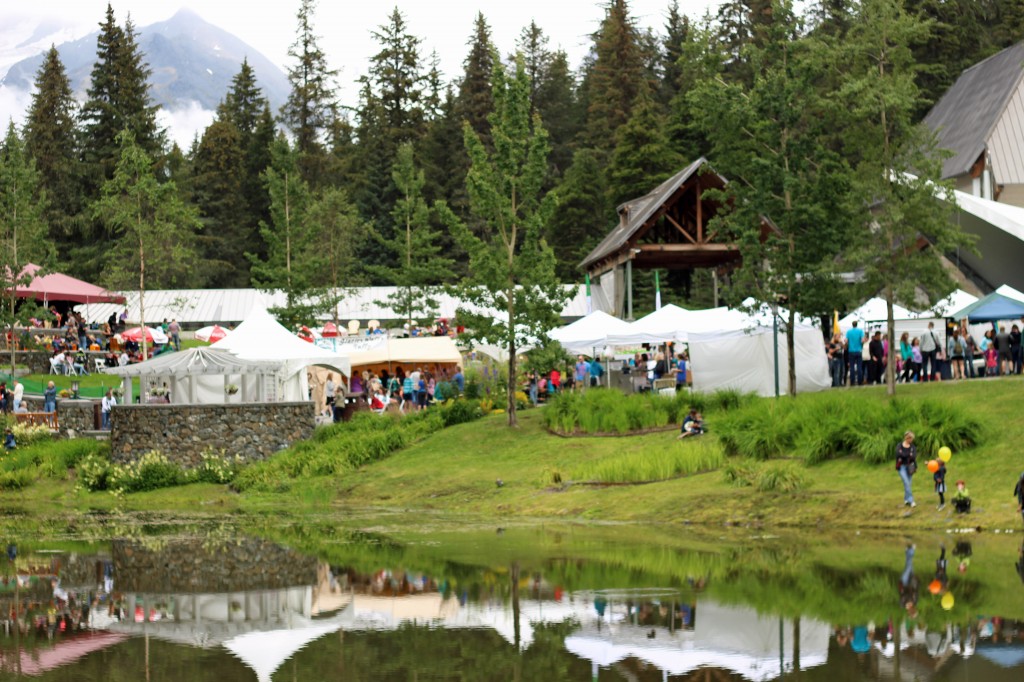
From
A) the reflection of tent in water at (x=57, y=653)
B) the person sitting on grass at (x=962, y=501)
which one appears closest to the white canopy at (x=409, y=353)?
the person sitting on grass at (x=962, y=501)

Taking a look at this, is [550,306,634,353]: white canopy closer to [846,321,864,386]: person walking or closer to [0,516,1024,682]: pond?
[846,321,864,386]: person walking

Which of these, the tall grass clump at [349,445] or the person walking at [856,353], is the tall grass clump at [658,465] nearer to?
the tall grass clump at [349,445]

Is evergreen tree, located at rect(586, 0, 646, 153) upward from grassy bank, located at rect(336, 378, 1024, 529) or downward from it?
upward

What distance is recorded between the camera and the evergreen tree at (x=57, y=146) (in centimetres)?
8519

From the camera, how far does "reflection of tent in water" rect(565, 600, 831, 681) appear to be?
12711 millimetres

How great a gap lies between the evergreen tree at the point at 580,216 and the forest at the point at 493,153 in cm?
15

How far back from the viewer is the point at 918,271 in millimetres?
29422

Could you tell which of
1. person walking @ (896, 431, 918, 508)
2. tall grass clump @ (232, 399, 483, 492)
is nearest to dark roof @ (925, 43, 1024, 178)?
tall grass clump @ (232, 399, 483, 492)

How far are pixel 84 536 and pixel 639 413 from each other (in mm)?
12533

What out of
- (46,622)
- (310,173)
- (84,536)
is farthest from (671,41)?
(46,622)

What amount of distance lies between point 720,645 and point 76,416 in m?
28.5

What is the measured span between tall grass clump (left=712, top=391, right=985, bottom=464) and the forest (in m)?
4.26

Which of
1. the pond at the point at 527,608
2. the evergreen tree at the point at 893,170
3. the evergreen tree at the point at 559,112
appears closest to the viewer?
the pond at the point at 527,608

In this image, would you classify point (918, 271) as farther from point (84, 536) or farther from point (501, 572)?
point (84, 536)
